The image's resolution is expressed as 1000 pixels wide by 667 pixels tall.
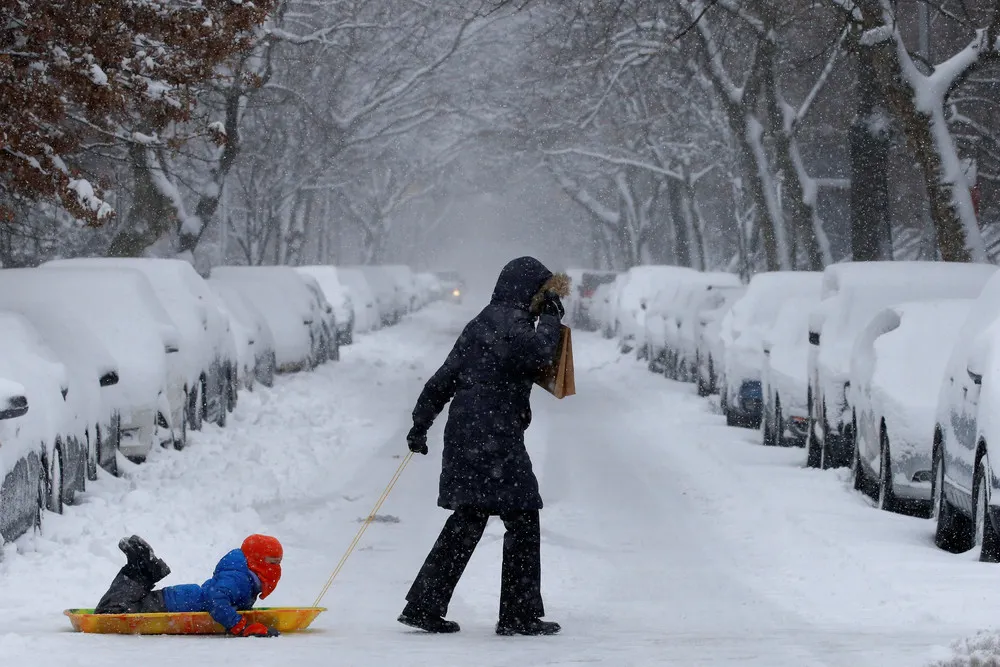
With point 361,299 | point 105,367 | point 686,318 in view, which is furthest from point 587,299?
point 105,367

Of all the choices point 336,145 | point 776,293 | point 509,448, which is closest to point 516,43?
point 336,145

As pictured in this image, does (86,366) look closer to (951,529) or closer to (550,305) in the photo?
(550,305)

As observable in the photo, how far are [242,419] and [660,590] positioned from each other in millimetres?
11260

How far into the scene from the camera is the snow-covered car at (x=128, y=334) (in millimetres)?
14281

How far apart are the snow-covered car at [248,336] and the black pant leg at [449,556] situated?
14563mm

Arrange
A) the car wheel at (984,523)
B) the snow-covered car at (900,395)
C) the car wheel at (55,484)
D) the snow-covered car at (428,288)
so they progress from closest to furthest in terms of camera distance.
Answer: the car wheel at (984,523) < the car wheel at (55,484) < the snow-covered car at (900,395) < the snow-covered car at (428,288)

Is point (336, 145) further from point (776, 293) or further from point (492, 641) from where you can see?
point (492, 641)


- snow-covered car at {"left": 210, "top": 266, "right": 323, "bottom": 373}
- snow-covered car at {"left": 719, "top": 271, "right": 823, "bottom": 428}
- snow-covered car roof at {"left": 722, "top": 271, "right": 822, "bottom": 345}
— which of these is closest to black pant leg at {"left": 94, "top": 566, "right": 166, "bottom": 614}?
snow-covered car at {"left": 719, "top": 271, "right": 823, "bottom": 428}

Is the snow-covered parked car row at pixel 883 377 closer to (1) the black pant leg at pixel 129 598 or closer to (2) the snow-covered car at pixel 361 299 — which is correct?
(1) the black pant leg at pixel 129 598

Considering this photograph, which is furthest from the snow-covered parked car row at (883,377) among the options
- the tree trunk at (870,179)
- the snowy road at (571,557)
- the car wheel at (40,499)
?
the car wheel at (40,499)

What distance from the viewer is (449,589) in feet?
24.7

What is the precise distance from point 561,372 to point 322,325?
2280 cm

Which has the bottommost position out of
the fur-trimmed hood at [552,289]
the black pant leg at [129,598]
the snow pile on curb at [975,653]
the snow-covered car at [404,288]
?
the snow-covered car at [404,288]

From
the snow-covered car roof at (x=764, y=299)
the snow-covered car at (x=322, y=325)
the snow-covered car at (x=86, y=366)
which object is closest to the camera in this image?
the snow-covered car at (x=86, y=366)
